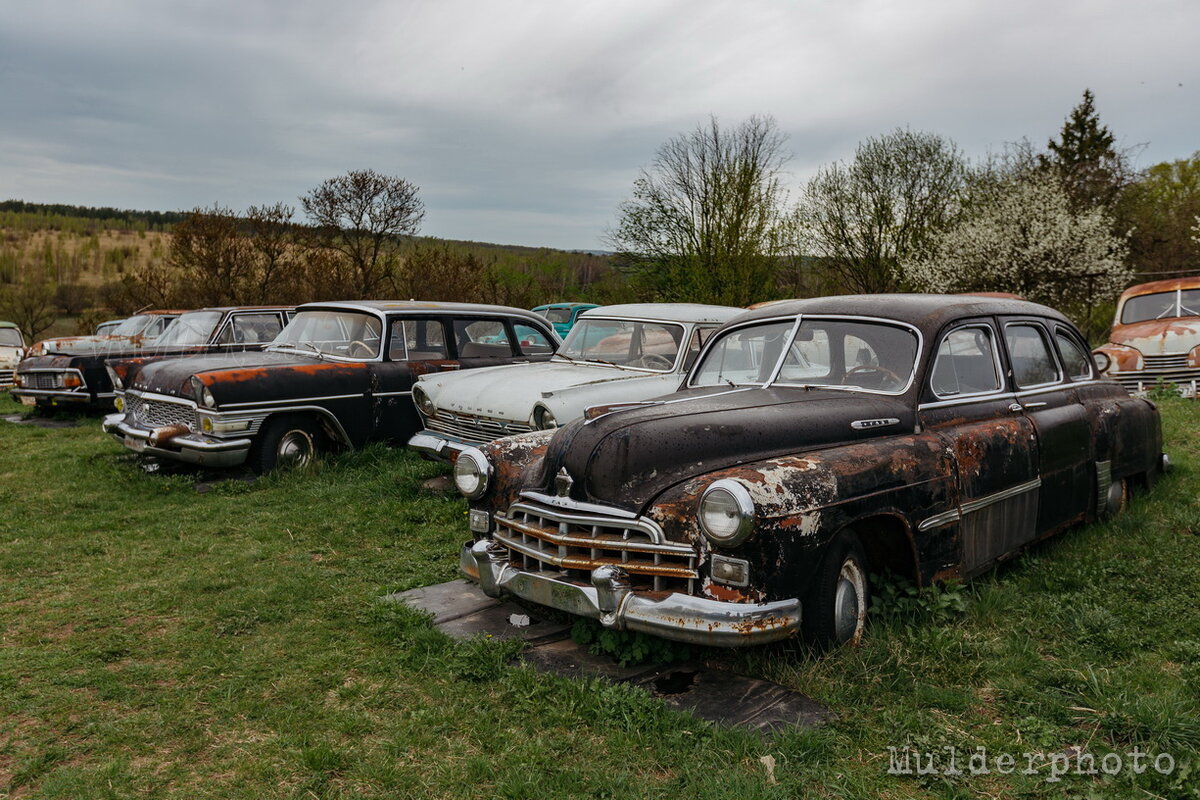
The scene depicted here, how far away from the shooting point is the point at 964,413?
4.54 meters

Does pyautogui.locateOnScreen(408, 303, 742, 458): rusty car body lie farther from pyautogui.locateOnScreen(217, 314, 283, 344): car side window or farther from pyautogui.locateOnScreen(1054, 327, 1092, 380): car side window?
pyautogui.locateOnScreen(217, 314, 283, 344): car side window

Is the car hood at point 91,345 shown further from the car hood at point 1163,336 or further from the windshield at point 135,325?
the car hood at point 1163,336

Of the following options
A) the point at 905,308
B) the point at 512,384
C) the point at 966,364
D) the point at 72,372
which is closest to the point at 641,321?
the point at 512,384

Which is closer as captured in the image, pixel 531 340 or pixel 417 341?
pixel 417 341

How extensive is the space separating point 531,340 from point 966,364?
5.51m

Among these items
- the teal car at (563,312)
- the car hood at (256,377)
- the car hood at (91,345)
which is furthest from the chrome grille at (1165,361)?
the car hood at (91,345)

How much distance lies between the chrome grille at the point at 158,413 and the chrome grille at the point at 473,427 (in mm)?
2265

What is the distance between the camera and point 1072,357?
19.0 feet

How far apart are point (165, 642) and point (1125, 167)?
110 feet

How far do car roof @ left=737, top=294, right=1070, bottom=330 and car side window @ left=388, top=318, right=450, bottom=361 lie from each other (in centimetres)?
448

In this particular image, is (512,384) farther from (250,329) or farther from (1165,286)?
(1165,286)

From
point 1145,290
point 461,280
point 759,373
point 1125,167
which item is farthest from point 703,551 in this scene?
point 1125,167

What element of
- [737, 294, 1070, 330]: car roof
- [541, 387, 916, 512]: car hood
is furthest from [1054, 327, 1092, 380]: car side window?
[541, 387, 916, 512]: car hood

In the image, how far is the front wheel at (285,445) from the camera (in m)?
7.98
